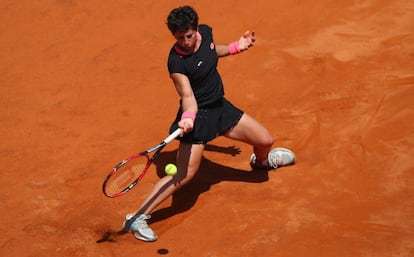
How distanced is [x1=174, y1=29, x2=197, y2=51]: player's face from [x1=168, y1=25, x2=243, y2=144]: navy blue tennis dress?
12 cm

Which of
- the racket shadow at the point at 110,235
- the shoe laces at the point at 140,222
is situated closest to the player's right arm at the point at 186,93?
the shoe laces at the point at 140,222

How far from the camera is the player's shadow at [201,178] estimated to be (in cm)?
682

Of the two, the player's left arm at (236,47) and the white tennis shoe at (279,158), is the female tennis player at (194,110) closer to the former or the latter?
the player's left arm at (236,47)

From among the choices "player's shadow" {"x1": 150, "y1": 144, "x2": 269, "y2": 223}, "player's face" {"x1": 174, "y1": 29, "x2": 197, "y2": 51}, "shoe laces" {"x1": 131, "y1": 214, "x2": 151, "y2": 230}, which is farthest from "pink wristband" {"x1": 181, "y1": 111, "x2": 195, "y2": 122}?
"player's shadow" {"x1": 150, "y1": 144, "x2": 269, "y2": 223}

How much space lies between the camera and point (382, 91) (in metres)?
8.16

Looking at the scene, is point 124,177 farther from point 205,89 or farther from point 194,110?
point 205,89

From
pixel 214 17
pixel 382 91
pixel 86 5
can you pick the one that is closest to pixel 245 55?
pixel 214 17

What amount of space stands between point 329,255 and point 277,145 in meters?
1.88

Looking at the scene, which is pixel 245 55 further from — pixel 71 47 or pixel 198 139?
pixel 198 139

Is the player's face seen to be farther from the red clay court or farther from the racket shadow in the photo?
the racket shadow

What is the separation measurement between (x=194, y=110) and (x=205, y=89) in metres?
0.38

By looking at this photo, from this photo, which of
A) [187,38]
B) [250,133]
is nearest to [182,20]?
[187,38]

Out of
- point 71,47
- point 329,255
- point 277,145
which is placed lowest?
point 329,255

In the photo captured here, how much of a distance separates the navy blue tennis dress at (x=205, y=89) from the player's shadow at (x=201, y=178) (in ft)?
2.58
